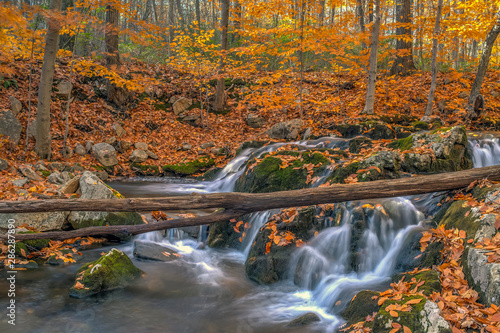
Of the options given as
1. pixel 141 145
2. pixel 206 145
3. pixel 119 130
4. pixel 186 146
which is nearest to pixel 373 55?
pixel 206 145

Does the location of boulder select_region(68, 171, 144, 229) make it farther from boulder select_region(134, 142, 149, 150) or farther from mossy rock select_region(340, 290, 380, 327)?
boulder select_region(134, 142, 149, 150)

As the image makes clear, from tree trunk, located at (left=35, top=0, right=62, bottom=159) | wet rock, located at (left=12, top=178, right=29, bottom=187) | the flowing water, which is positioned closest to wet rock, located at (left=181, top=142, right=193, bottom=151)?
tree trunk, located at (left=35, top=0, right=62, bottom=159)

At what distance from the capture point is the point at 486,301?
3.13 m

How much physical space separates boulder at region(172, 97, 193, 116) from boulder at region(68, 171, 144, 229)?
8912 millimetres

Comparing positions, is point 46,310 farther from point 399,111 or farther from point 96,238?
point 399,111

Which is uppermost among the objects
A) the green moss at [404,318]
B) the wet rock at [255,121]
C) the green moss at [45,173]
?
the wet rock at [255,121]

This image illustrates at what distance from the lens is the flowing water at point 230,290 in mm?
4582

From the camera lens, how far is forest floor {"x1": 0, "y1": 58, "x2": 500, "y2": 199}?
40.7 feet

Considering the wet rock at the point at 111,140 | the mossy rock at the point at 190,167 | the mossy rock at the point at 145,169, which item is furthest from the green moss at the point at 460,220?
the wet rock at the point at 111,140

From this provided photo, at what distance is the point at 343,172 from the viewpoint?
22.3 ft

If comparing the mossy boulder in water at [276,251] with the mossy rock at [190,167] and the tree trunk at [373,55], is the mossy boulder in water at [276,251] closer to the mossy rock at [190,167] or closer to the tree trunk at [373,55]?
the mossy rock at [190,167]

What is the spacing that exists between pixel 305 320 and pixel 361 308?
857 millimetres

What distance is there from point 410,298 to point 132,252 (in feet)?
16.9

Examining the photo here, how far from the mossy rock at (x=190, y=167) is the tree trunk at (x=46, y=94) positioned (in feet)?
12.8
